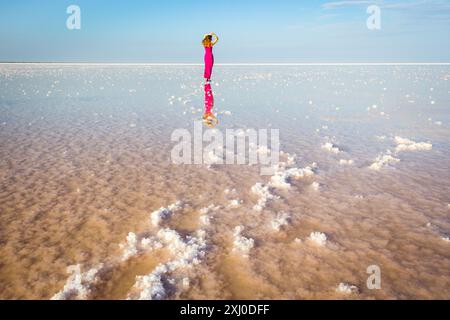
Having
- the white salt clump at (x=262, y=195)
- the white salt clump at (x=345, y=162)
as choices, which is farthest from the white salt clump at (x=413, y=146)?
the white salt clump at (x=262, y=195)

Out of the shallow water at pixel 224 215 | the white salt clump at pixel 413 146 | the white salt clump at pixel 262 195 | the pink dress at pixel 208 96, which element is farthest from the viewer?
the white salt clump at pixel 413 146

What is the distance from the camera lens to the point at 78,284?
4.73 metres

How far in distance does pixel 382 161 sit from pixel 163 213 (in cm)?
750

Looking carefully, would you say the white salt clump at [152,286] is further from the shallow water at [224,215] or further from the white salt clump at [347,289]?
the white salt clump at [347,289]

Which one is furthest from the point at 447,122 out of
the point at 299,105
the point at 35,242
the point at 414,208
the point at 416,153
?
the point at 35,242

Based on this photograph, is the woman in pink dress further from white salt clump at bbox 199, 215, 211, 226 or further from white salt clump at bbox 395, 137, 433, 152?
white salt clump at bbox 395, 137, 433, 152

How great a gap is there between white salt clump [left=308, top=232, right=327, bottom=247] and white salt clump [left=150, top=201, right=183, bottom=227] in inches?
119

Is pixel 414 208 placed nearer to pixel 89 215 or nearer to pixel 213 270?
pixel 213 270

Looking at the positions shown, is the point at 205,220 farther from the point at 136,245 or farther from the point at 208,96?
the point at 208,96

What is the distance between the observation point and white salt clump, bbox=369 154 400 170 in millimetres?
9805

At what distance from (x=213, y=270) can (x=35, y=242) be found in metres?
3.53

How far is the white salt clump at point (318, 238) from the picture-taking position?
230 inches

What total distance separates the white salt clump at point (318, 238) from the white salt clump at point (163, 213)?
9.92 ft

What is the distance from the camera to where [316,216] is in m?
6.88
